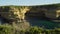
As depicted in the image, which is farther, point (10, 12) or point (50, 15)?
point (50, 15)

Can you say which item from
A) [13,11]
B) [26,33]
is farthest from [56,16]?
[26,33]

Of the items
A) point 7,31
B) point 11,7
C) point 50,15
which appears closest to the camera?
point 7,31

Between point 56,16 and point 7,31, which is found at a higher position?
point 7,31

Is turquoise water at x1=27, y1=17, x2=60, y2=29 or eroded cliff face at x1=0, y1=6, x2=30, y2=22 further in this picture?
eroded cliff face at x1=0, y1=6, x2=30, y2=22

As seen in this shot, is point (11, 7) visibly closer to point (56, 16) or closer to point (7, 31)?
point (56, 16)

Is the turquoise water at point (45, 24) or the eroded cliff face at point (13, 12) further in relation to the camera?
the eroded cliff face at point (13, 12)

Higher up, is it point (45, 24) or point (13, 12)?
point (13, 12)

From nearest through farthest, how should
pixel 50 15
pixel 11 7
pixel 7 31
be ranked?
pixel 7 31, pixel 11 7, pixel 50 15

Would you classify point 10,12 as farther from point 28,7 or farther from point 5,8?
point 28,7

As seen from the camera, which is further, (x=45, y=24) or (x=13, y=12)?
(x=13, y=12)
